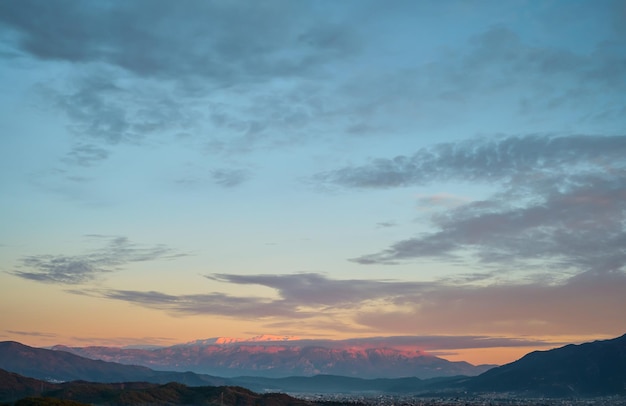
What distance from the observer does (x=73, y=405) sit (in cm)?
19375

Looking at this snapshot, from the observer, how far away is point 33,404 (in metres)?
190

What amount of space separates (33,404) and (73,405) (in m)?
9.94
